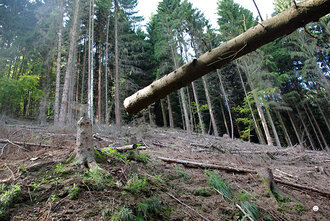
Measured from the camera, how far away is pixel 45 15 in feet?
54.5

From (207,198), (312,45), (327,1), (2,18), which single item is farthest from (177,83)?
(2,18)

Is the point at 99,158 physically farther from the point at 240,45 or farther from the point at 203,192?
the point at 240,45

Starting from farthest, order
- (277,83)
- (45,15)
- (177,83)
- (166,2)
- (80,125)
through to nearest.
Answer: (166,2) < (277,83) < (45,15) < (80,125) < (177,83)

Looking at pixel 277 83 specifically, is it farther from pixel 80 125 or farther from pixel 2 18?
pixel 2 18

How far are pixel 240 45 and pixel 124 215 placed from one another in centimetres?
220

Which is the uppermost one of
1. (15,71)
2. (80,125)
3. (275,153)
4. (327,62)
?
(15,71)

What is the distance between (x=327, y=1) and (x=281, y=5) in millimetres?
20463

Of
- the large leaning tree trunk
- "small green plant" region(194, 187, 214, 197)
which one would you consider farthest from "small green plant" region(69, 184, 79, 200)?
"small green plant" region(194, 187, 214, 197)

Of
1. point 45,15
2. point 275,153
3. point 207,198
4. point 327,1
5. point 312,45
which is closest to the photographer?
point 327,1

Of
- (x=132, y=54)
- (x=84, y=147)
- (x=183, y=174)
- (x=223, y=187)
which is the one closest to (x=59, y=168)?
(x=84, y=147)

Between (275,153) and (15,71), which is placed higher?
(15,71)

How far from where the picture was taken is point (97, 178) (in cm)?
249

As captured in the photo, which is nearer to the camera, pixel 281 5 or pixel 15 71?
pixel 281 5

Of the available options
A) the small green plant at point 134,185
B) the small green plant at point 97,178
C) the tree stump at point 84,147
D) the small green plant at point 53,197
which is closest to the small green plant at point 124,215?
the small green plant at point 134,185
